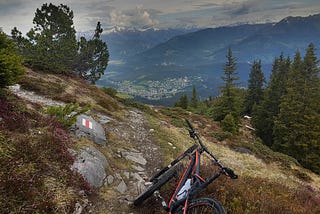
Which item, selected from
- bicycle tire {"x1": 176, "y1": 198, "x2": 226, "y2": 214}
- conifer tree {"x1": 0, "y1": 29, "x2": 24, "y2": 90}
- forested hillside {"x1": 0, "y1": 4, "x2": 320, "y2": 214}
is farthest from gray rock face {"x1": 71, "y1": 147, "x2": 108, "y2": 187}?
bicycle tire {"x1": 176, "y1": 198, "x2": 226, "y2": 214}

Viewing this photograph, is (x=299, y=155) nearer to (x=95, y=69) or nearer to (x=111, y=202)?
(x=111, y=202)

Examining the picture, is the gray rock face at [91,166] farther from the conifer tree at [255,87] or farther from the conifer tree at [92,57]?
the conifer tree at [255,87]

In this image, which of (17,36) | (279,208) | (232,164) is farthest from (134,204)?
(17,36)

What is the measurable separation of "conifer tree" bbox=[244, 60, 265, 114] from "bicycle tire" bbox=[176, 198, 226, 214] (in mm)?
55162

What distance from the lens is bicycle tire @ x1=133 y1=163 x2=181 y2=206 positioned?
606 cm

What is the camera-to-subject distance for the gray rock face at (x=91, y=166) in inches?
267

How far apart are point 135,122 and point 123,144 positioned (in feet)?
17.1

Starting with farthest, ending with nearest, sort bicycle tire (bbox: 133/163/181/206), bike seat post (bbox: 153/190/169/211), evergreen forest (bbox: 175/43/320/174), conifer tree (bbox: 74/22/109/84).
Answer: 1. conifer tree (bbox: 74/22/109/84)
2. evergreen forest (bbox: 175/43/320/174)
3. bicycle tire (bbox: 133/163/181/206)
4. bike seat post (bbox: 153/190/169/211)

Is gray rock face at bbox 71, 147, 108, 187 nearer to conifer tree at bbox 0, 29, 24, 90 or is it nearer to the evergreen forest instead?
conifer tree at bbox 0, 29, 24, 90

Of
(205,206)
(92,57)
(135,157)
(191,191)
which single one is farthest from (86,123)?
(92,57)

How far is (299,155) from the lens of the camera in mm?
28094

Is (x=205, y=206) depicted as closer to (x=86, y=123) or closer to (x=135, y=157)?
(x=135, y=157)

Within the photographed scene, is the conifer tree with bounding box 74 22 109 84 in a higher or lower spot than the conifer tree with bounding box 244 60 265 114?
higher

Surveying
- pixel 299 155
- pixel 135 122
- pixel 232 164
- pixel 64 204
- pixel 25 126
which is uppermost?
pixel 25 126
